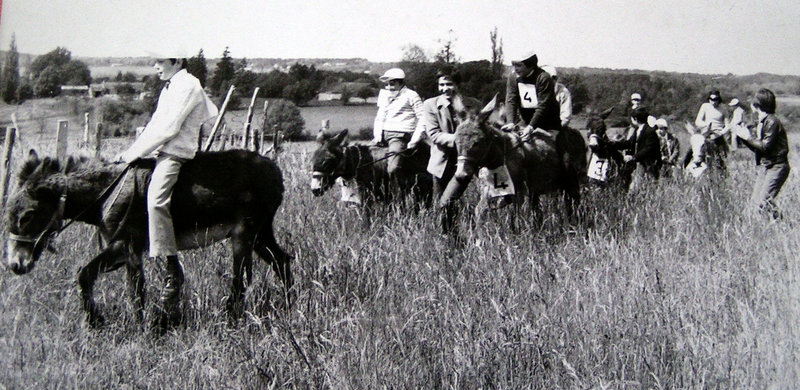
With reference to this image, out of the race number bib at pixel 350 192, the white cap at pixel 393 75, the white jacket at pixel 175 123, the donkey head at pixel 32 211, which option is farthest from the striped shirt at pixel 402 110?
the donkey head at pixel 32 211

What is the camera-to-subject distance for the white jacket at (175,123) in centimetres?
494

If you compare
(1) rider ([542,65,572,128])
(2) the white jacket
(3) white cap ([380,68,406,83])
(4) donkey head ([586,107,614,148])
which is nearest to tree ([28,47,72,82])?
(2) the white jacket

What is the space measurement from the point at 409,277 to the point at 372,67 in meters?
2.92

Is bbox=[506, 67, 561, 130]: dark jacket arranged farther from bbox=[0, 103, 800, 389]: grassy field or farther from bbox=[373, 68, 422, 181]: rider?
bbox=[0, 103, 800, 389]: grassy field

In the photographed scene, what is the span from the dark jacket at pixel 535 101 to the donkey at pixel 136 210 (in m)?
3.12

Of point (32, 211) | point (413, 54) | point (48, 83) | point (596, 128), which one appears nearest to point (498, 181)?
point (413, 54)

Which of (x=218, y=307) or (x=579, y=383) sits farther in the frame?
(x=218, y=307)

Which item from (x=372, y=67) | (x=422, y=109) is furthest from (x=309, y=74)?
(x=422, y=109)

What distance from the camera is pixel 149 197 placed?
493 centimetres

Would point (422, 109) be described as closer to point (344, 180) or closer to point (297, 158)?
point (344, 180)

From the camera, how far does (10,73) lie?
475 centimetres

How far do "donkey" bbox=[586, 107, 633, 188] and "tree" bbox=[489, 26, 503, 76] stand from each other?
4.91 feet

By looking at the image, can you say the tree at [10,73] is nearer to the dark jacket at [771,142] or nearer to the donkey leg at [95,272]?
the donkey leg at [95,272]

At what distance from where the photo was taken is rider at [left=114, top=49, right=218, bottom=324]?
494 centimetres
